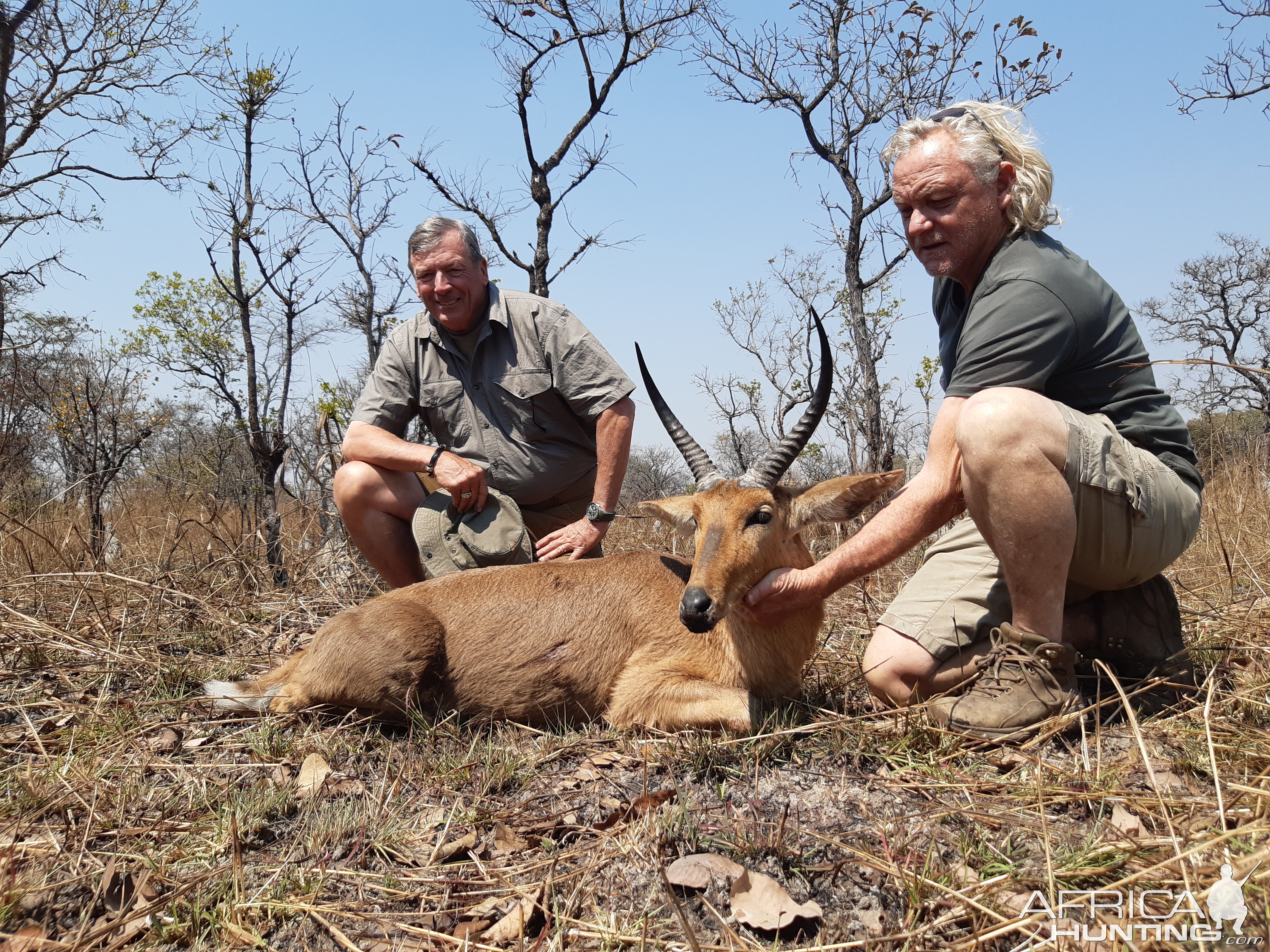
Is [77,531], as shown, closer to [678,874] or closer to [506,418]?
[506,418]

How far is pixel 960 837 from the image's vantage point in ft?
9.43

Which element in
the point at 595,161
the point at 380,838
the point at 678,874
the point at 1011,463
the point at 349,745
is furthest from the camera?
the point at 595,161

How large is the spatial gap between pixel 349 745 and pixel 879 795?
2.67 meters

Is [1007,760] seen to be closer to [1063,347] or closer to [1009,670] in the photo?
[1009,670]

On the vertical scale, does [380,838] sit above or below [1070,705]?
above

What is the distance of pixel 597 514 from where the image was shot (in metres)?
6.03

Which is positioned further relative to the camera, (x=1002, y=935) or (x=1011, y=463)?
(x=1011, y=463)

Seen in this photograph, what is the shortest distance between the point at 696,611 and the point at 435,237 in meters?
3.88

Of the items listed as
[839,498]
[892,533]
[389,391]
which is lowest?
[892,533]

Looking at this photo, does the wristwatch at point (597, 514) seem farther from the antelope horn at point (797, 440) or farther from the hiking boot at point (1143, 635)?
the hiking boot at point (1143, 635)

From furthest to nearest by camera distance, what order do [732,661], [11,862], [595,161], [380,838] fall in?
1. [595,161]
2. [732,661]
3. [380,838]
4. [11,862]

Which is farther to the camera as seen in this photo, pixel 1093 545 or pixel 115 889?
pixel 1093 545

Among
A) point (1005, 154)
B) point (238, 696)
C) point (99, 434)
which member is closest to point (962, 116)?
point (1005, 154)

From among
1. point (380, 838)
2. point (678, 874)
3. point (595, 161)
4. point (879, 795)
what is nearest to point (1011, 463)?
point (879, 795)
